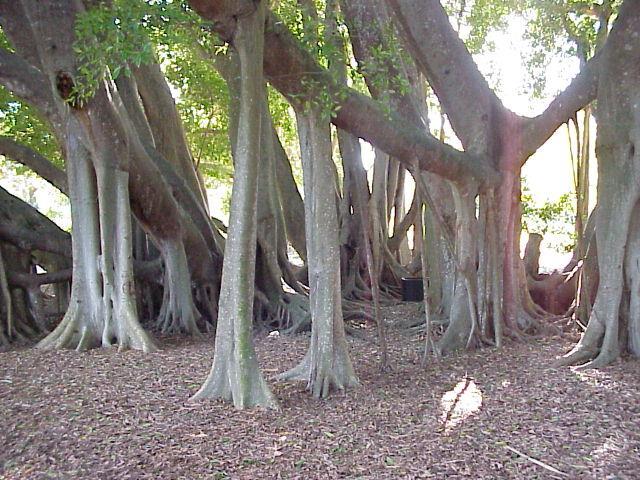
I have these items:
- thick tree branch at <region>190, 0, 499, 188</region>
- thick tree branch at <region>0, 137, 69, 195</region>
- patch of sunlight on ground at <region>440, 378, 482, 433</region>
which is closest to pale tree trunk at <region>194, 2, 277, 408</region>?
thick tree branch at <region>190, 0, 499, 188</region>

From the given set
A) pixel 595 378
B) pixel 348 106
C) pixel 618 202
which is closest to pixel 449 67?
pixel 348 106

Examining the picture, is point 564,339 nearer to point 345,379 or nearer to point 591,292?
point 591,292

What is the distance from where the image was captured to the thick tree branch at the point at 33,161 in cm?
779

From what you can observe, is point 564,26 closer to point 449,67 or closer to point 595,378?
point 449,67

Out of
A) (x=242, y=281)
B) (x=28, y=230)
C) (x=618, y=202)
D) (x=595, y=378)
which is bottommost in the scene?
(x=595, y=378)

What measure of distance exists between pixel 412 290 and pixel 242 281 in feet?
19.6

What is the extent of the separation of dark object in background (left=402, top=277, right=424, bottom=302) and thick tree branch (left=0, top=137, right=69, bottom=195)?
5035 millimetres

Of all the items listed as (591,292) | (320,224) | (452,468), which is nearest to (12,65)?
(320,224)

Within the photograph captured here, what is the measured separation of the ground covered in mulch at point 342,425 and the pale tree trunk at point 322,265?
19 cm

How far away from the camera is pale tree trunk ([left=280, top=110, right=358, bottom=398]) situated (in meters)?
4.42

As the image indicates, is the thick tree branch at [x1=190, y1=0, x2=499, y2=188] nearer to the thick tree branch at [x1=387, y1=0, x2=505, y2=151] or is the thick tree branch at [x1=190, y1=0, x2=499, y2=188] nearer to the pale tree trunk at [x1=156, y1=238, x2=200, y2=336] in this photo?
the thick tree branch at [x1=387, y1=0, x2=505, y2=151]

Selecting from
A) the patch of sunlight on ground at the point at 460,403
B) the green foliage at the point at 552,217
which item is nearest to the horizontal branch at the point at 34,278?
the patch of sunlight on ground at the point at 460,403

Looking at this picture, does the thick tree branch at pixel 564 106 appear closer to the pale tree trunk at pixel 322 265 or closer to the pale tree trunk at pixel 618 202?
the pale tree trunk at pixel 618 202

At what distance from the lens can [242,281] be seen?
412 cm
